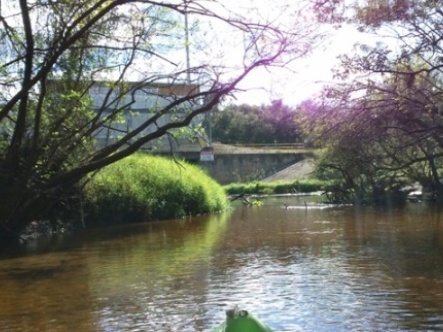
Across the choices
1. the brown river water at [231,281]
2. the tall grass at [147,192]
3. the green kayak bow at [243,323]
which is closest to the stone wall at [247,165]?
the tall grass at [147,192]

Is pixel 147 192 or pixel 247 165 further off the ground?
pixel 247 165

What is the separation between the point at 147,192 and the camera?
2744 cm

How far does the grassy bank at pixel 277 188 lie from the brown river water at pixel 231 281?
3072 cm

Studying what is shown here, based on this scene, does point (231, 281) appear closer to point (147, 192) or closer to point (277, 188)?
point (147, 192)

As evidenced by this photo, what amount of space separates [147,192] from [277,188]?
25.2 meters

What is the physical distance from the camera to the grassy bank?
50.9 m

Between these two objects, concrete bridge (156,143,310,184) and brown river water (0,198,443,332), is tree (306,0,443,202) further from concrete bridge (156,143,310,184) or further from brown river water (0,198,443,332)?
concrete bridge (156,143,310,184)

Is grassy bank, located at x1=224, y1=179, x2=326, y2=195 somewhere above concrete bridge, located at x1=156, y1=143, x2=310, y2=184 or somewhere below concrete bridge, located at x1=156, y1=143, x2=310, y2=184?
below

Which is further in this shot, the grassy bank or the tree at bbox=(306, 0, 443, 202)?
the grassy bank

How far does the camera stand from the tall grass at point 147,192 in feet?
83.0

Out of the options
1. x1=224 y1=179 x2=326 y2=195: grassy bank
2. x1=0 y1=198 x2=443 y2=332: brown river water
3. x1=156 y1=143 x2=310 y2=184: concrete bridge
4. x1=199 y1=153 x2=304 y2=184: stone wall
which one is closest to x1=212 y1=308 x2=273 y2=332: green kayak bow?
x1=0 y1=198 x2=443 y2=332: brown river water

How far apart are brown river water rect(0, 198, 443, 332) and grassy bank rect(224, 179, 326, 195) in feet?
101

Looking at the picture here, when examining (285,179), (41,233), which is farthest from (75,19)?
(285,179)

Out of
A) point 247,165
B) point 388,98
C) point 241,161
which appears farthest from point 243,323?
point 247,165
